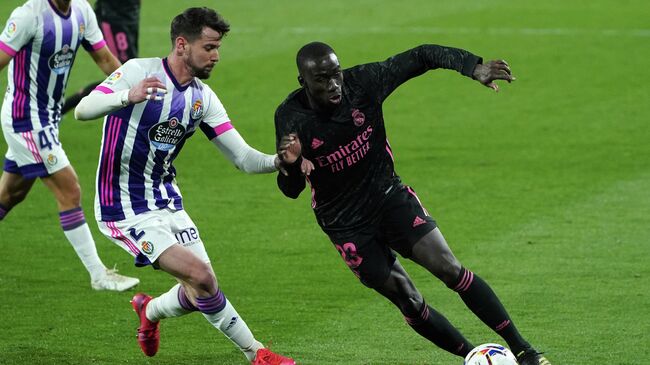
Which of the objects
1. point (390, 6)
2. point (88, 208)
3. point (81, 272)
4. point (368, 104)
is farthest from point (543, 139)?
point (390, 6)

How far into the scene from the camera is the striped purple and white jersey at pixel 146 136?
7.04 meters

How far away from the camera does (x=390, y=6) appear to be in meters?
22.3

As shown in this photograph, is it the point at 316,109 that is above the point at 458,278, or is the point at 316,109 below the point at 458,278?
above

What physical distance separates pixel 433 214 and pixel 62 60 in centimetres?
365

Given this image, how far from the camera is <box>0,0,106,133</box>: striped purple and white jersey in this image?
895cm

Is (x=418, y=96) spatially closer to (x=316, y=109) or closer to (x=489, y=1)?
(x=489, y=1)

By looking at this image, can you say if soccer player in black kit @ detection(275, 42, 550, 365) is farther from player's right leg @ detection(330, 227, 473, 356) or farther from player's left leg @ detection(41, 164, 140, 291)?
player's left leg @ detection(41, 164, 140, 291)

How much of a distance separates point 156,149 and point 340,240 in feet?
3.88

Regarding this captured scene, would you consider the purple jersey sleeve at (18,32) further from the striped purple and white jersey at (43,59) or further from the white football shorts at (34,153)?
the white football shorts at (34,153)

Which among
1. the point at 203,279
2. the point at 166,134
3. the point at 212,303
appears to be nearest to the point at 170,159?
the point at 166,134

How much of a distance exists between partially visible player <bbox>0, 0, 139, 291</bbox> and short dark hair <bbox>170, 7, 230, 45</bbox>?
2.26m

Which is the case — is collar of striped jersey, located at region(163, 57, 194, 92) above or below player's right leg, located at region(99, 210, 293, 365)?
above

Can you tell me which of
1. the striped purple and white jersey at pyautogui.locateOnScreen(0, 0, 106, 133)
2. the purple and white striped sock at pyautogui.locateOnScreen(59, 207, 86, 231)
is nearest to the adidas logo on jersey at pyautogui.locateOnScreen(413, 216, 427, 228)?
the purple and white striped sock at pyautogui.locateOnScreen(59, 207, 86, 231)

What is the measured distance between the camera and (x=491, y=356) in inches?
260
